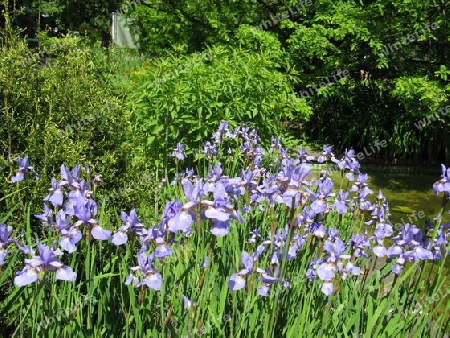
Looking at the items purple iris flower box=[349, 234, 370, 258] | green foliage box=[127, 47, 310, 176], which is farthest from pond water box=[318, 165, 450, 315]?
purple iris flower box=[349, 234, 370, 258]

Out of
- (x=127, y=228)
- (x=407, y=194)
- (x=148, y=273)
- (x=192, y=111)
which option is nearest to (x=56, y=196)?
(x=127, y=228)

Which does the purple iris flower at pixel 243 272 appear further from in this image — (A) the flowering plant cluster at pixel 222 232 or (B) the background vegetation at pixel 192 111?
(B) the background vegetation at pixel 192 111

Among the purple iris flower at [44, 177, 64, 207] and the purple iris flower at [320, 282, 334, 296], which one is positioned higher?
the purple iris flower at [44, 177, 64, 207]

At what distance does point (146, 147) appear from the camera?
4809 mm

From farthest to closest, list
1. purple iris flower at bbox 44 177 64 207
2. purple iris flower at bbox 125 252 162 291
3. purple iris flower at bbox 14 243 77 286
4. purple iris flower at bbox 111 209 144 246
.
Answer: purple iris flower at bbox 44 177 64 207 → purple iris flower at bbox 111 209 144 246 → purple iris flower at bbox 125 252 162 291 → purple iris flower at bbox 14 243 77 286

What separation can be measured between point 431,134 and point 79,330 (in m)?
6.73

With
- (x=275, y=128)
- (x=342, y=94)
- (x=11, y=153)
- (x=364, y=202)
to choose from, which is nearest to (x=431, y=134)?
(x=342, y=94)

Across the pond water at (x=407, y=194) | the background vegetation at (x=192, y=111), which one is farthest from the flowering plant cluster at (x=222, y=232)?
the pond water at (x=407, y=194)

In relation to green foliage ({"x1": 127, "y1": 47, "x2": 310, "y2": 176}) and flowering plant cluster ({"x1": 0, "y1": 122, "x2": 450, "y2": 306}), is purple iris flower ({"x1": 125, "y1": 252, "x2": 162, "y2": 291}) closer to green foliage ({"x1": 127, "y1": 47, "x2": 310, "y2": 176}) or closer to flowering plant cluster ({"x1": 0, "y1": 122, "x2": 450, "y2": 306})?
flowering plant cluster ({"x1": 0, "y1": 122, "x2": 450, "y2": 306})

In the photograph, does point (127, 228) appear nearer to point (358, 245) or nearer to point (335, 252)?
point (335, 252)

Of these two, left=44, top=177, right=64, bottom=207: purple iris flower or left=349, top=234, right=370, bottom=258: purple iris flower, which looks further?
left=349, top=234, right=370, bottom=258: purple iris flower

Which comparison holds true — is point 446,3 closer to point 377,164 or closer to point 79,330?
point 377,164

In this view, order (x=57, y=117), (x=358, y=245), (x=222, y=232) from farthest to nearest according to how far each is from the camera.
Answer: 1. (x=57, y=117)
2. (x=358, y=245)
3. (x=222, y=232)

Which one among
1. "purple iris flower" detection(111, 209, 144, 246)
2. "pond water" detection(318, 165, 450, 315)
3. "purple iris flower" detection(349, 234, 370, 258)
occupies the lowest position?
"pond water" detection(318, 165, 450, 315)
